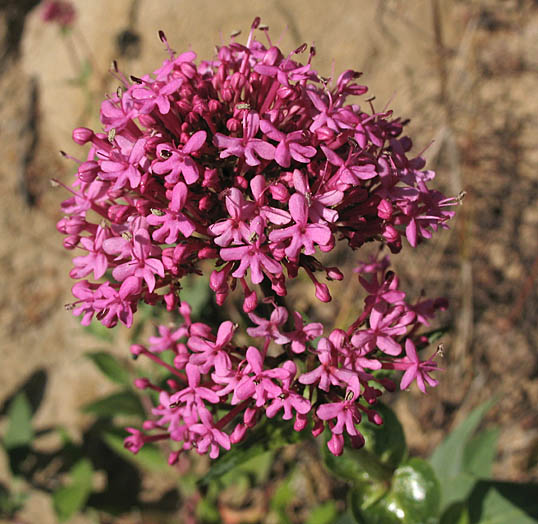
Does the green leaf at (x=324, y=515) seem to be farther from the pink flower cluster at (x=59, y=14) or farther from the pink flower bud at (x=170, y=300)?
the pink flower cluster at (x=59, y=14)

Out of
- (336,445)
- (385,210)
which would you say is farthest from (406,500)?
(385,210)

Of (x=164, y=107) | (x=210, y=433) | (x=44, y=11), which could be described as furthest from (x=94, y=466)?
(x=44, y=11)

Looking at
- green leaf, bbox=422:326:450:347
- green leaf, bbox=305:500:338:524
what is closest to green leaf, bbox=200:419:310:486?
green leaf, bbox=422:326:450:347

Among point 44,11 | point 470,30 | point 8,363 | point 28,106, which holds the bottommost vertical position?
point 8,363

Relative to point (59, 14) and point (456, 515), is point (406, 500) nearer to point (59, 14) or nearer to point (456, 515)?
point (456, 515)

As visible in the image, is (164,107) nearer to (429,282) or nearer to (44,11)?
(429,282)

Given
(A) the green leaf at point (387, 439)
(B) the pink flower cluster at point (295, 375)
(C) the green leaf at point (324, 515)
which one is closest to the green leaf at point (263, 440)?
(B) the pink flower cluster at point (295, 375)

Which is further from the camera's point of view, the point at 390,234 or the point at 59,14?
the point at 59,14
